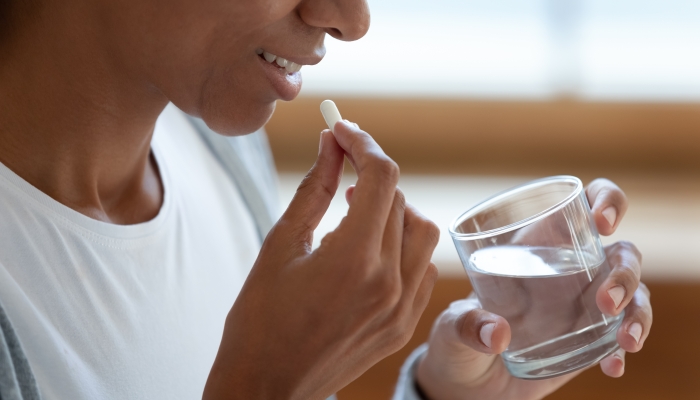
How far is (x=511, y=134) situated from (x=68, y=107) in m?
1.61

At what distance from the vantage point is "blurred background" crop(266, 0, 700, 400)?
2.05m

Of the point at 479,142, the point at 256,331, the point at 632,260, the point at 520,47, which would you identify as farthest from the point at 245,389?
the point at 520,47

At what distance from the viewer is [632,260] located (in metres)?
0.72

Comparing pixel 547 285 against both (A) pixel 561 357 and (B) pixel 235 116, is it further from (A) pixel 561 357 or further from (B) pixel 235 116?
(B) pixel 235 116

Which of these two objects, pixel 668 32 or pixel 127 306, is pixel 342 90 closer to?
pixel 668 32

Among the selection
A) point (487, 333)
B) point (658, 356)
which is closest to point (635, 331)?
point (487, 333)

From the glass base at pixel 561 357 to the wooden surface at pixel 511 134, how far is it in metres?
1.45

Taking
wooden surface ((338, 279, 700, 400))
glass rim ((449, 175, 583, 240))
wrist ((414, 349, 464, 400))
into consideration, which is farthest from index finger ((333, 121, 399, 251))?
wooden surface ((338, 279, 700, 400))

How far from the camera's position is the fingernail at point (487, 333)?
656 mm

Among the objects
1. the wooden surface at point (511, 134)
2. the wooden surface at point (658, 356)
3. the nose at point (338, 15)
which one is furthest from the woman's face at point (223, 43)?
the wooden surface at point (511, 134)

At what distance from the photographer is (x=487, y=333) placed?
66 centimetres

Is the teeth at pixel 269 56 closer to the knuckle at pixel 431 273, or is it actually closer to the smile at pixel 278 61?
the smile at pixel 278 61

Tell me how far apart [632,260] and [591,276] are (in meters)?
0.07

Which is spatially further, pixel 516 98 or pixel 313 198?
pixel 516 98
